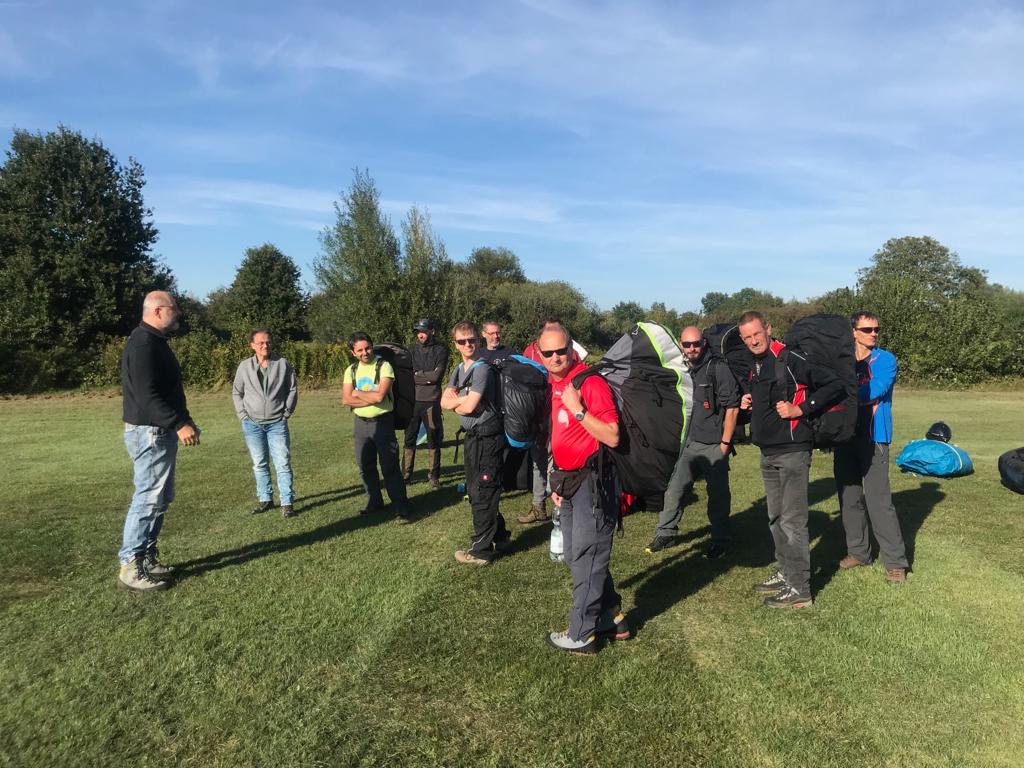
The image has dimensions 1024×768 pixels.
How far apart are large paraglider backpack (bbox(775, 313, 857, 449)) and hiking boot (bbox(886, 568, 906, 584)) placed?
1453 millimetres

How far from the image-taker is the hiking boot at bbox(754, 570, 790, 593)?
200 inches

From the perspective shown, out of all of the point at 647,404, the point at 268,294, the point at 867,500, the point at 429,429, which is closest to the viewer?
the point at 647,404

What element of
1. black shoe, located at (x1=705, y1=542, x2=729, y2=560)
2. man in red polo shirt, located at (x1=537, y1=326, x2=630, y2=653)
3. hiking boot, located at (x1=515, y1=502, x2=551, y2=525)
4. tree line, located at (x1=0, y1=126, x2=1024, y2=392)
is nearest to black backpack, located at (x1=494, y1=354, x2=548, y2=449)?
man in red polo shirt, located at (x1=537, y1=326, x2=630, y2=653)

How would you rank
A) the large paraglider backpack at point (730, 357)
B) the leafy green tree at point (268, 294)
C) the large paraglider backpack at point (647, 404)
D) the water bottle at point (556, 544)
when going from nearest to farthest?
the large paraglider backpack at point (647, 404)
the water bottle at point (556, 544)
the large paraglider backpack at point (730, 357)
the leafy green tree at point (268, 294)

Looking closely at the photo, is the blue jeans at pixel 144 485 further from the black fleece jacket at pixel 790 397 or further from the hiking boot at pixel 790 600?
the hiking boot at pixel 790 600

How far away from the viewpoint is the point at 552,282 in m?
61.6

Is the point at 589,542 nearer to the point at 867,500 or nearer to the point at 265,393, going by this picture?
the point at 867,500

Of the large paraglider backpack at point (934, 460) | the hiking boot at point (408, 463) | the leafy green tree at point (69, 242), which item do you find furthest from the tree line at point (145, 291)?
the large paraglider backpack at point (934, 460)

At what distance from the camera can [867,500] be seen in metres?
5.50

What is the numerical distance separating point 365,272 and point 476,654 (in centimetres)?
2568

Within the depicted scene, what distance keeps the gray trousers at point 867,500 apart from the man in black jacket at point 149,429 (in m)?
5.68

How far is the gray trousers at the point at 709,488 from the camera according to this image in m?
6.01

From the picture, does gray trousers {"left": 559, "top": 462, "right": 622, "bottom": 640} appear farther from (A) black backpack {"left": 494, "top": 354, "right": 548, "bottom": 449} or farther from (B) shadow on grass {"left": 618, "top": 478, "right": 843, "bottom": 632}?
(B) shadow on grass {"left": 618, "top": 478, "right": 843, "bottom": 632}

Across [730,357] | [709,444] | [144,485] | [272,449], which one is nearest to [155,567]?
[144,485]
